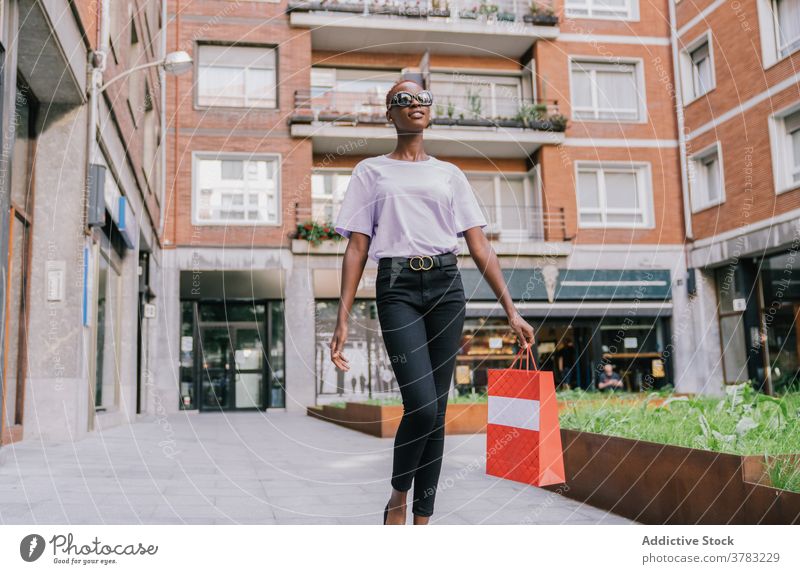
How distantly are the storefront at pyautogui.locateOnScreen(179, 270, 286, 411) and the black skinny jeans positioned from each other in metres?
14.4

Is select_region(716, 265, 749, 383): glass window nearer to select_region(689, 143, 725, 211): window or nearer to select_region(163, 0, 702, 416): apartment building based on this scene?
select_region(163, 0, 702, 416): apartment building

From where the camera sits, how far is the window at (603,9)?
18797 millimetres

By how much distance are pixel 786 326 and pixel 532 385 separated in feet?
46.3

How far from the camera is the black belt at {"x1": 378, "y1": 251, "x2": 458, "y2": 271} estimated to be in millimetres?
3092

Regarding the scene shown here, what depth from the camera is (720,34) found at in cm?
1596

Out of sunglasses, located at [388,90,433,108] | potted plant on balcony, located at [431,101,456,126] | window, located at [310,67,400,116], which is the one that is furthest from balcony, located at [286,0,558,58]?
sunglasses, located at [388,90,433,108]

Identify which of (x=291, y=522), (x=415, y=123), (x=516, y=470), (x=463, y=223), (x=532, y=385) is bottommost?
(x=291, y=522)

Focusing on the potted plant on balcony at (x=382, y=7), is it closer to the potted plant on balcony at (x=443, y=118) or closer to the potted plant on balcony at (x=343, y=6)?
the potted plant on balcony at (x=343, y=6)

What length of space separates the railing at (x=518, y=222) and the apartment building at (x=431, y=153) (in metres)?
0.05

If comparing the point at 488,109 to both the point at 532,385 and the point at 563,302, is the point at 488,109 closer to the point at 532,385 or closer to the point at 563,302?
the point at 563,302

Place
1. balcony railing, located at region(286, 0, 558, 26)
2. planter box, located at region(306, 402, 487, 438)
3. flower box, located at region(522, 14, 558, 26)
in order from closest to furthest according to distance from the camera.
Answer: planter box, located at region(306, 402, 487, 438)
balcony railing, located at region(286, 0, 558, 26)
flower box, located at region(522, 14, 558, 26)

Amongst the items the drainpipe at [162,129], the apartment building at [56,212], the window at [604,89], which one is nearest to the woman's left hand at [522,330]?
the apartment building at [56,212]

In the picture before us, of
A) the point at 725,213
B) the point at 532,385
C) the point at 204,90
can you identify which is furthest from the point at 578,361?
the point at 532,385
